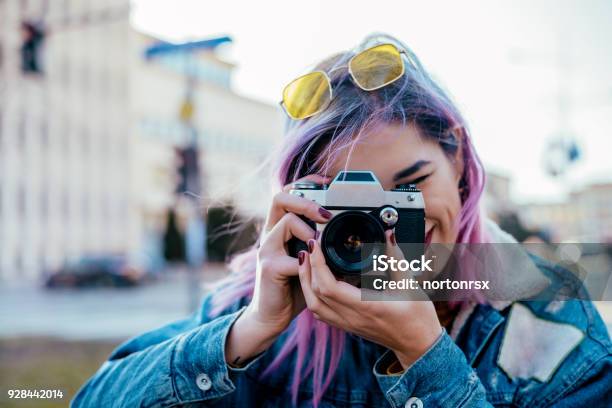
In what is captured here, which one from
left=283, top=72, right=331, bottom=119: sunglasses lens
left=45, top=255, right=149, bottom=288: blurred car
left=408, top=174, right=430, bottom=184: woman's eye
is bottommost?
left=45, top=255, right=149, bottom=288: blurred car

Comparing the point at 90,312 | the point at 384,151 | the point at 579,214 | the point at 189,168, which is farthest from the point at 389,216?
the point at 579,214

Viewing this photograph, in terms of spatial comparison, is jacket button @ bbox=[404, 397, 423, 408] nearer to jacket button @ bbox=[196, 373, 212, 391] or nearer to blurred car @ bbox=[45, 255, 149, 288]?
jacket button @ bbox=[196, 373, 212, 391]

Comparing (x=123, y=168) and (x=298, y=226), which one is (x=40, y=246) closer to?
(x=123, y=168)

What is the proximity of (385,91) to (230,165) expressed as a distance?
35.3m

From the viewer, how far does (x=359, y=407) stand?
129 centimetres

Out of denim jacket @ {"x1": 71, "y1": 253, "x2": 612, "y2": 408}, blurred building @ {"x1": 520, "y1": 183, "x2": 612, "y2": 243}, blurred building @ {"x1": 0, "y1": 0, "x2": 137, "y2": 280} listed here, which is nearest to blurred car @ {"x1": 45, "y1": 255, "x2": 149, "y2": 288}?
blurred building @ {"x1": 0, "y1": 0, "x2": 137, "y2": 280}

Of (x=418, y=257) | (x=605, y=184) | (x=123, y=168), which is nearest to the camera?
(x=418, y=257)

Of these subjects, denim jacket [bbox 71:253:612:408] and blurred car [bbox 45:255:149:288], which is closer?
denim jacket [bbox 71:253:612:408]

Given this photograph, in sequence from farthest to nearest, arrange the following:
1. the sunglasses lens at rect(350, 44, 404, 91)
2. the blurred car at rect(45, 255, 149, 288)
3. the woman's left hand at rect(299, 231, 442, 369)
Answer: the blurred car at rect(45, 255, 149, 288), the sunglasses lens at rect(350, 44, 404, 91), the woman's left hand at rect(299, 231, 442, 369)

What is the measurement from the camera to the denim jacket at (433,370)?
110 cm

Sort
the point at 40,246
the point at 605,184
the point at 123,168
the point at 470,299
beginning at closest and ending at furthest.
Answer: the point at 470,299
the point at 605,184
the point at 40,246
the point at 123,168

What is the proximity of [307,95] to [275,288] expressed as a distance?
425 mm

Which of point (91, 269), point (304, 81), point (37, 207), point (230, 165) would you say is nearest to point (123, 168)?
point (37, 207)

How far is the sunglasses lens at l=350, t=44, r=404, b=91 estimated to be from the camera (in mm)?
1323
